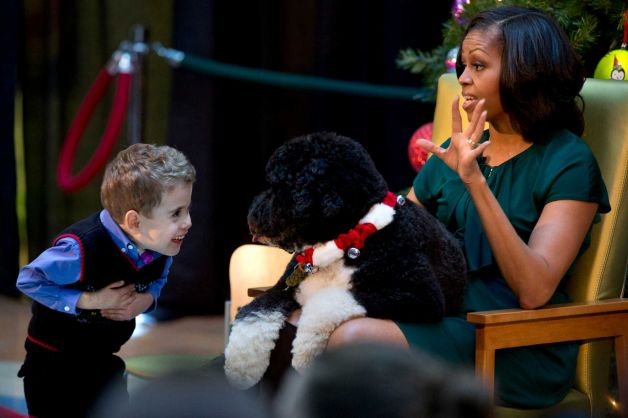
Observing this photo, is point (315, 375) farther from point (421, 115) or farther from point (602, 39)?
point (421, 115)

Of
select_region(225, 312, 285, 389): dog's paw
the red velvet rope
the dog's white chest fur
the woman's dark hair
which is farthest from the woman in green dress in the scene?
the red velvet rope

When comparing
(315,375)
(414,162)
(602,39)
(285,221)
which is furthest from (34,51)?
(315,375)

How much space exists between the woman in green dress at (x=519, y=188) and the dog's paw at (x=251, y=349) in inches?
10.4

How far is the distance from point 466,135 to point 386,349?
139cm

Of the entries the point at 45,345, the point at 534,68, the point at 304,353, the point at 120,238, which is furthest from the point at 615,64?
the point at 45,345

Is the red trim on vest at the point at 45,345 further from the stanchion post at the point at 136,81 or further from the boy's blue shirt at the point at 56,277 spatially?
the stanchion post at the point at 136,81

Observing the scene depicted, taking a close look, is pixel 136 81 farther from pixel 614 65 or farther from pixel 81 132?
pixel 614 65

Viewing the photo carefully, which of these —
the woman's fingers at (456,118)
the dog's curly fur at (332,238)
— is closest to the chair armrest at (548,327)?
the dog's curly fur at (332,238)

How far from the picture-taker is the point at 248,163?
4.47 meters

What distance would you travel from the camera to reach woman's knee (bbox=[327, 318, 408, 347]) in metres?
1.87

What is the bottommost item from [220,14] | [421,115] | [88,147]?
[88,147]

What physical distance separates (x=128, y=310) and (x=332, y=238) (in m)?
0.51

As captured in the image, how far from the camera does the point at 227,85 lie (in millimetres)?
4375

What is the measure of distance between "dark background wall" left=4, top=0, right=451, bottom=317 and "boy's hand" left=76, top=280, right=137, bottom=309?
2214 millimetres
